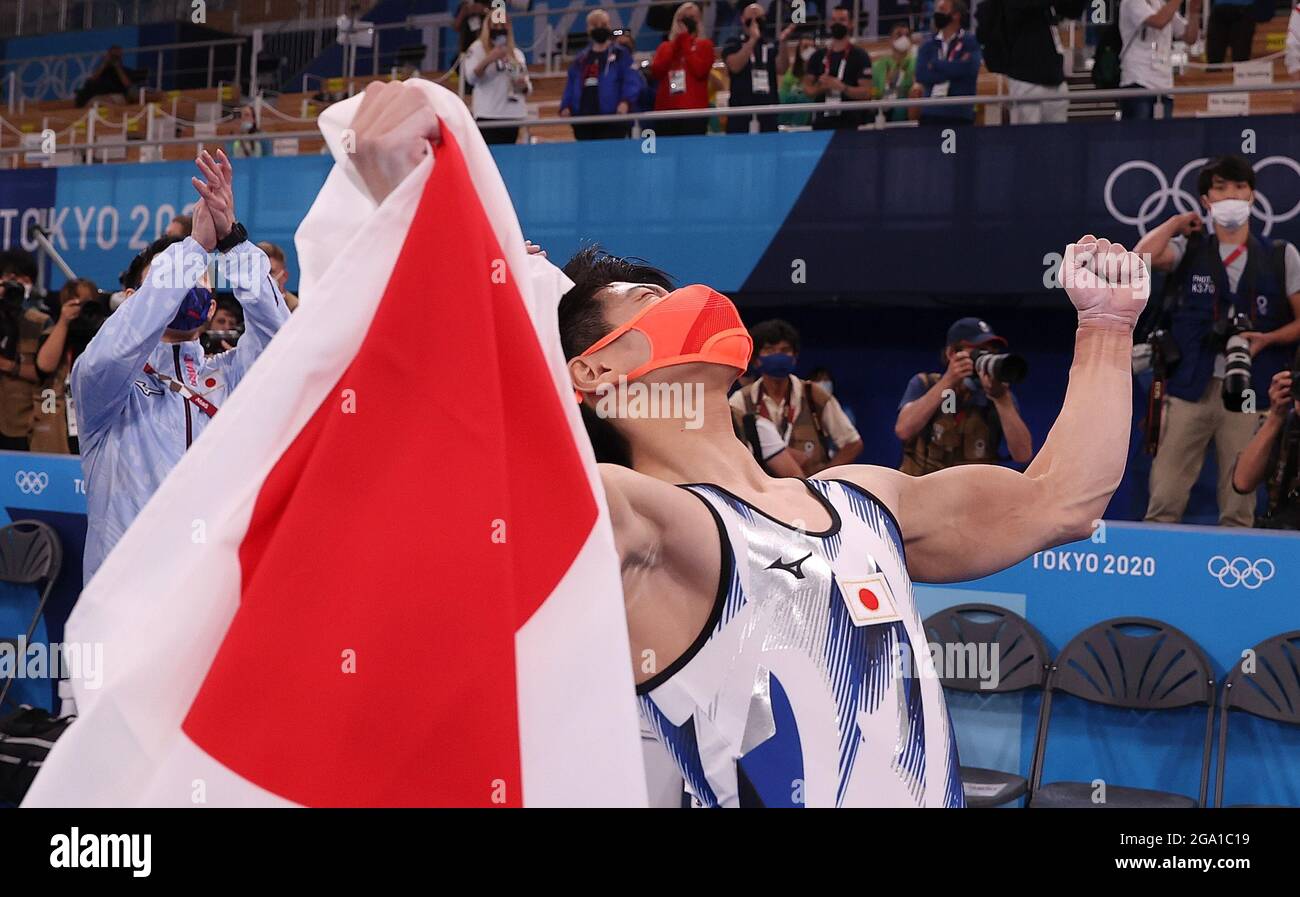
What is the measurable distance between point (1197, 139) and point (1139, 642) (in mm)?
3873

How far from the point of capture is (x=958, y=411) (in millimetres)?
6336

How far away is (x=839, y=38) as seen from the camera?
8.88 metres

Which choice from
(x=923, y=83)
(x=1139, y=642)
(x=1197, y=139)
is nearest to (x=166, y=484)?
(x=1139, y=642)

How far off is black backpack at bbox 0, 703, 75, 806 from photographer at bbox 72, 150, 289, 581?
763mm

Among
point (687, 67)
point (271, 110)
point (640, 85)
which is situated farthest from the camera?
point (271, 110)

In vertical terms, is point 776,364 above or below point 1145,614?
above

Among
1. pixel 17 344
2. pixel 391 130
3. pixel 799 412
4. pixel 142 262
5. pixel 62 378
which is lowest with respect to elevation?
pixel 62 378

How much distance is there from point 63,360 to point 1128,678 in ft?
19.8

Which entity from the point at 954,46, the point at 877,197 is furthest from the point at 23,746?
the point at 954,46

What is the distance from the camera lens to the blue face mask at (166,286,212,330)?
14.9ft

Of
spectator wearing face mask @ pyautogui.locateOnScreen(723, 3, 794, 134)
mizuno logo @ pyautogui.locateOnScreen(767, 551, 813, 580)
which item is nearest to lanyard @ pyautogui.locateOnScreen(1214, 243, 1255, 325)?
spectator wearing face mask @ pyautogui.locateOnScreen(723, 3, 794, 134)

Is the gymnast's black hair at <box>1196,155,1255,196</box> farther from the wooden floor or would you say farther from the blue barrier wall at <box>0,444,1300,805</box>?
the blue barrier wall at <box>0,444,1300,805</box>

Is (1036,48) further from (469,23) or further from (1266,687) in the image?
(1266,687)

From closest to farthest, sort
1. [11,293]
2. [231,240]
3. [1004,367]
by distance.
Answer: [231,240] < [1004,367] < [11,293]
